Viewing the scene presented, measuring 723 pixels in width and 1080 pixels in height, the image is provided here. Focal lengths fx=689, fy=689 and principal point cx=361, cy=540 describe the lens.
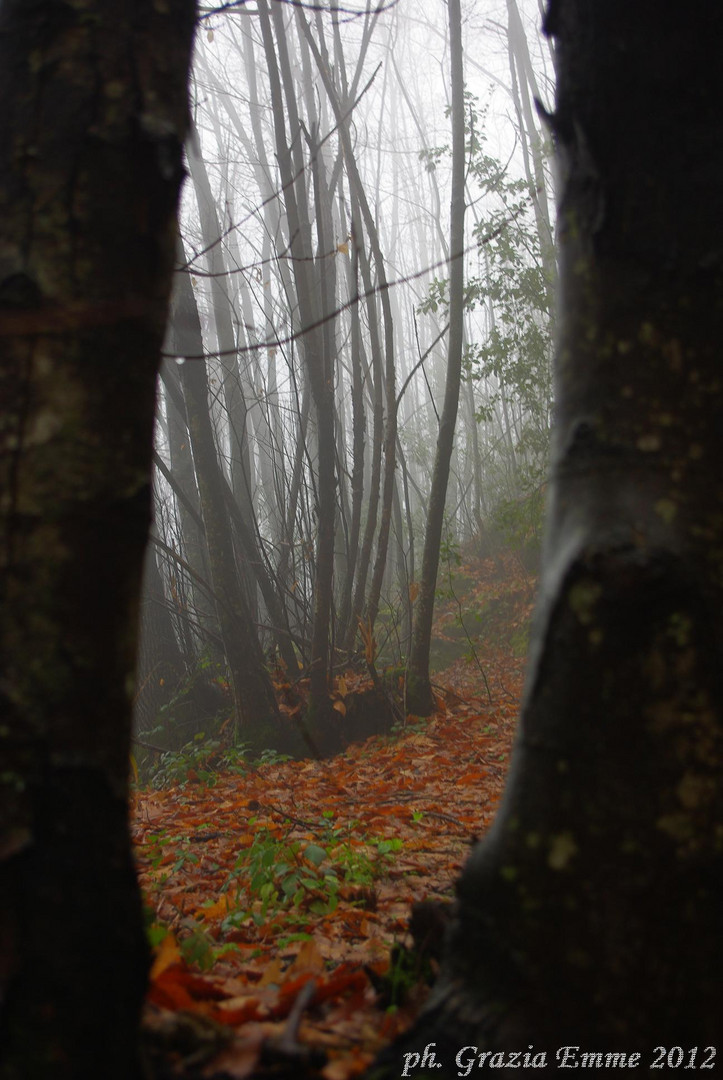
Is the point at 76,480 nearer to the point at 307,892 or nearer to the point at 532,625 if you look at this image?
the point at 532,625

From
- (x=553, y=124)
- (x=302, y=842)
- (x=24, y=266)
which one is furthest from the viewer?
(x=302, y=842)

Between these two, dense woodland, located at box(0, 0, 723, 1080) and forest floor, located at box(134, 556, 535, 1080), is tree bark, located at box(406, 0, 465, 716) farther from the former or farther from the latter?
dense woodland, located at box(0, 0, 723, 1080)

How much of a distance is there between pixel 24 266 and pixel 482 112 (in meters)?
10.8

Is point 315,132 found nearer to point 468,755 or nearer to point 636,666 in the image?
point 468,755

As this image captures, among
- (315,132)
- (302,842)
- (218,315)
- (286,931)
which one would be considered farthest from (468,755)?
(218,315)

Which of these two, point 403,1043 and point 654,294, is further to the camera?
point 654,294

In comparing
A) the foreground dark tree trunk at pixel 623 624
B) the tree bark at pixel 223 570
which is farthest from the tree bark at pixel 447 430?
the foreground dark tree trunk at pixel 623 624

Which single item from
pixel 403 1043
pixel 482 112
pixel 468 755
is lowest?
pixel 468 755

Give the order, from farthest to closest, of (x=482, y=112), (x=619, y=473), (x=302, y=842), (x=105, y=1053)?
(x=482, y=112) < (x=302, y=842) < (x=619, y=473) < (x=105, y=1053)

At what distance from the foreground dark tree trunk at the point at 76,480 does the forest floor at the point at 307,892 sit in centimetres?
25

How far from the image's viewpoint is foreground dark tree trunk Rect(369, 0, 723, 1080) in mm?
948

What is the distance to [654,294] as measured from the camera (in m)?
1.16

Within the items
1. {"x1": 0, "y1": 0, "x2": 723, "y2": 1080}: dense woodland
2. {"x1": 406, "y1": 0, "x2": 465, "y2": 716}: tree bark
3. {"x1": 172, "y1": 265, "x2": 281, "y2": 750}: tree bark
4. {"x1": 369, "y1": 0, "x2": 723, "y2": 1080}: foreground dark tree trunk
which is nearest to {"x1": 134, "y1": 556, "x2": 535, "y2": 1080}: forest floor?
{"x1": 0, "y1": 0, "x2": 723, "y2": 1080}: dense woodland

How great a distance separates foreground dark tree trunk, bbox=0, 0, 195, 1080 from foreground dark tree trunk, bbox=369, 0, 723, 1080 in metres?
0.51
